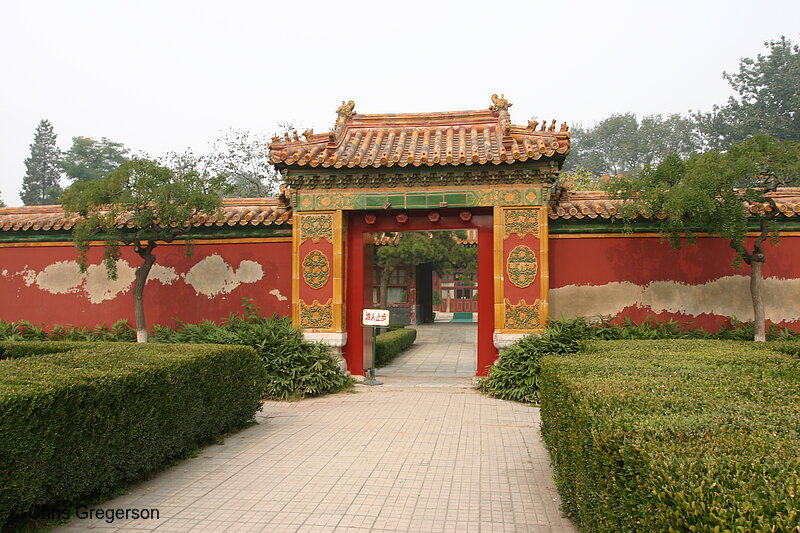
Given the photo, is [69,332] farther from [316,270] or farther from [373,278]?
[373,278]

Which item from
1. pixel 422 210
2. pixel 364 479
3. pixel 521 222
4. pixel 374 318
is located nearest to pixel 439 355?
pixel 374 318

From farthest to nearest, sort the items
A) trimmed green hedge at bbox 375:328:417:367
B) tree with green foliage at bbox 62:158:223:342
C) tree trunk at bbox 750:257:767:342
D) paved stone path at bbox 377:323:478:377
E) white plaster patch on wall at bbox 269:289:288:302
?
trimmed green hedge at bbox 375:328:417:367
paved stone path at bbox 377:323:478:377
white plaster patch on wall at bbox 269:289:288:302
tree with green foliage at bbox 62:158:223:342
tree trunk at bbox 750:257:767:342

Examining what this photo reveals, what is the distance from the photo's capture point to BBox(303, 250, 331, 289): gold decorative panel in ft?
36.5

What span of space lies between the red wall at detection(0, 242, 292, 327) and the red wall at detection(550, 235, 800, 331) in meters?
5.11

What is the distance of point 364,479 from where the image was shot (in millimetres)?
5797

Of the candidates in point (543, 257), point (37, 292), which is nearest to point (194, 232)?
point (37, 292)

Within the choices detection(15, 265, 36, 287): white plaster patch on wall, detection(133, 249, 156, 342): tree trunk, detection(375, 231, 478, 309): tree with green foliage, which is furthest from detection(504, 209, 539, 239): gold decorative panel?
detection(375, 231, 478, 309): tree with green foliage

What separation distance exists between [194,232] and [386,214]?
12.3ft

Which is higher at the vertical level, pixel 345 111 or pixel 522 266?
pixel 345 111

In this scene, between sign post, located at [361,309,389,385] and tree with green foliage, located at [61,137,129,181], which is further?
tree with green foliage, located at [61,137,129,181]

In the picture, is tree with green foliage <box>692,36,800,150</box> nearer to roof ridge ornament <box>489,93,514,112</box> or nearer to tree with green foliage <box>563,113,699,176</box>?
tree with green foliage <box>563,113,699,176</box>

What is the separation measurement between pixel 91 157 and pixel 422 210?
5469cm

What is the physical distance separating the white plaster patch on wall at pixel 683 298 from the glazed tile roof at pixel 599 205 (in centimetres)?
121

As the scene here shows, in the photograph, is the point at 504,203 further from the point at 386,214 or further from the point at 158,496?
the point at 158,496
